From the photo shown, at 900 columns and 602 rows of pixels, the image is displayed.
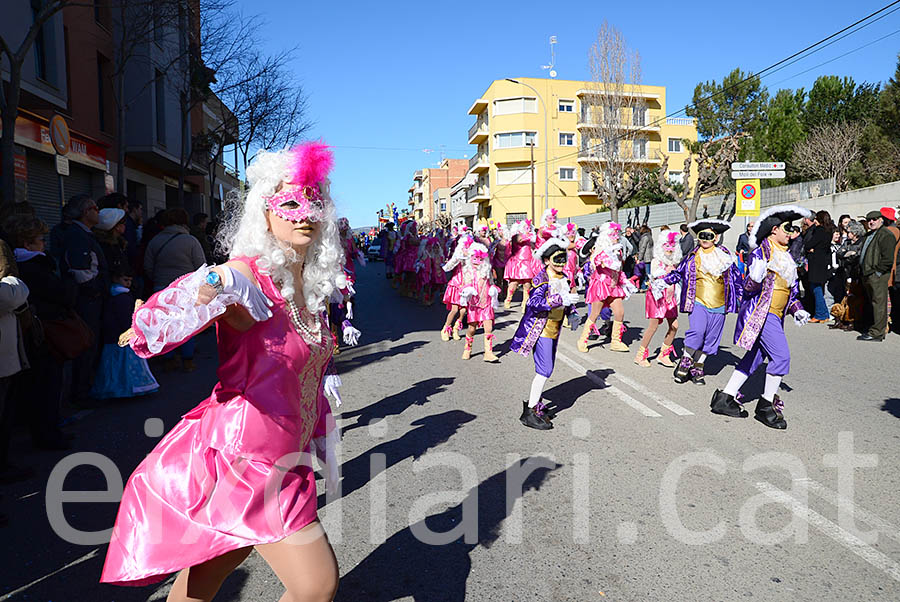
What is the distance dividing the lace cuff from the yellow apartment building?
5328 cm

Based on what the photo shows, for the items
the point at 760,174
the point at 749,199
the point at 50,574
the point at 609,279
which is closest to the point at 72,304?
the point at 50,574

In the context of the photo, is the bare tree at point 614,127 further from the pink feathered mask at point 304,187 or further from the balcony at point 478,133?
the pink feathered mask at point 304,187

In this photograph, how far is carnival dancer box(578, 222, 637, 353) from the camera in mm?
9789

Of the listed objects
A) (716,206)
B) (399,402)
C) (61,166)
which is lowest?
(399,402)

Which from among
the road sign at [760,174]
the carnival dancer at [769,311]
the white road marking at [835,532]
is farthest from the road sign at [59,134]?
the road sign at [760,174]

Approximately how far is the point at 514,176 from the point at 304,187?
55.6 m

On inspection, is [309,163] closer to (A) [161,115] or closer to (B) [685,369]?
(B) [685,369]

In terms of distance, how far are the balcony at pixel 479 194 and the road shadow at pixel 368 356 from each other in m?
48.9

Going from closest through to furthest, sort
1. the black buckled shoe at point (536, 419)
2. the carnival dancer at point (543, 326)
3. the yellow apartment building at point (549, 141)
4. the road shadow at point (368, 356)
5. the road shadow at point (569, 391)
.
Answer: the black buckled shoe at point (536, 419) < the carnival dancer at point (543, 326) < the road shadow at point (569, 391) < the road shadow at point (368, 356) < the yellow apartment building at point (549, 141)

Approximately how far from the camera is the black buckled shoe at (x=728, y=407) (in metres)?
6.10

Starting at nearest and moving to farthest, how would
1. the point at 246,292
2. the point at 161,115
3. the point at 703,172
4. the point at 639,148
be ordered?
the point at 246,292 → the point at 161,115 → the point at 703,172 → the point at 639,148

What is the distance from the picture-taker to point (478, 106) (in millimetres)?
59719

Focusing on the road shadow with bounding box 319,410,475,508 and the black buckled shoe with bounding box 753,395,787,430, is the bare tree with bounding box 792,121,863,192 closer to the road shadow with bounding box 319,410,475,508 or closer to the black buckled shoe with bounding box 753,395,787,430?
the black buckled shoe with bounding box 753,395,787,430

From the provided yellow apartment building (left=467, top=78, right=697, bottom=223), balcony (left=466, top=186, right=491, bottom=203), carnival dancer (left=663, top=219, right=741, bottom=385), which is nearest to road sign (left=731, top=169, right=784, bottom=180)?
carnival dancer (left=663, top=219, right=741, bottom=385)
